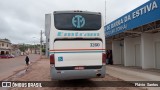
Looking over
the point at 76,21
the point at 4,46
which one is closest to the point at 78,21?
the point at 76,21

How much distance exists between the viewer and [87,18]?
36.0 feet

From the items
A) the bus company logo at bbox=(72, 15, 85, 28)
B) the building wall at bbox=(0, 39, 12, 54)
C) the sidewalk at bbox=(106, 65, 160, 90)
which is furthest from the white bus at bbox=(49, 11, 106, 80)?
the building wall at bbox=(0, 39, 12, 54)

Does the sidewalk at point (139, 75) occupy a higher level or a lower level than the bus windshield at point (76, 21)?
lower

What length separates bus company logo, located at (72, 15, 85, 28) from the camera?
35.5 feet

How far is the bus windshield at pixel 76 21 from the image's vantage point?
35.3 ft

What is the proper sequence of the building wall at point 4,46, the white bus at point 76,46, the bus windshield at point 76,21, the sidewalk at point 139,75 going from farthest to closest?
the building wall at point 4,46 → the sidewalk at point 139,75 → the bus windshield at point 76,21 → the white bus at point 76,46

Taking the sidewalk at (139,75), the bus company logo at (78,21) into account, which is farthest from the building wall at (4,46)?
the bus company logo at (78,21)

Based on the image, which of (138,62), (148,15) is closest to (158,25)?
(148,15)

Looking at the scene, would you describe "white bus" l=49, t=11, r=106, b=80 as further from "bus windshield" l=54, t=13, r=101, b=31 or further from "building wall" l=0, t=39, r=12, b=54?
"building wall" l=0, t=39, r=12, b=54

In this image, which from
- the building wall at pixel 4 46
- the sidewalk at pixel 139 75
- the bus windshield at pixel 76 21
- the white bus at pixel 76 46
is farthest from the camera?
the building wall at pixel 4 46

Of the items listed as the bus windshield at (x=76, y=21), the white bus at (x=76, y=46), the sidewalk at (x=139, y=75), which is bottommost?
the sidewalk at (x=139, y=75)

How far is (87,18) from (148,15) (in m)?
6.47

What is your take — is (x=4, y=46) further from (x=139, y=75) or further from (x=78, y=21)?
(x=78, y=21)

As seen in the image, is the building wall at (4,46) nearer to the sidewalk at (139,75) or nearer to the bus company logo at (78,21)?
the sidewalk at (139,75)
